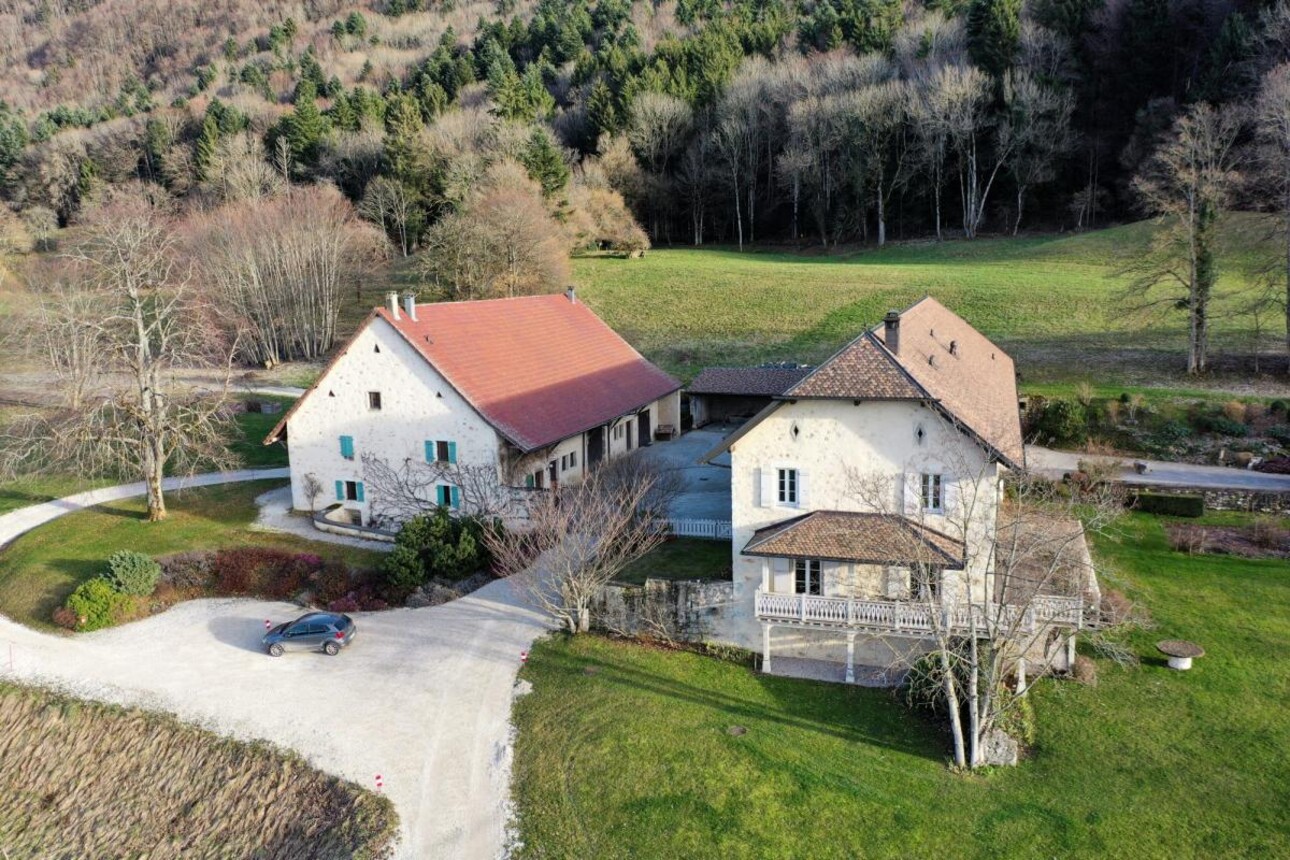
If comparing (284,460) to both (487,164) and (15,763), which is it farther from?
(487,164)

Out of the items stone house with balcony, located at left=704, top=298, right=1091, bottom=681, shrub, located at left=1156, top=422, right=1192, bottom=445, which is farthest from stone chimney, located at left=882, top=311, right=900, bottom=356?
shrub, located at left=1156, top=422, right=1192, bottom=445

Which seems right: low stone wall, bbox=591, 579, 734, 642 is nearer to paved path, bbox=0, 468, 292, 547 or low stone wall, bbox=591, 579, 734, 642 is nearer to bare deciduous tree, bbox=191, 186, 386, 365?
paved path, bbox=0, 468, 292, 547

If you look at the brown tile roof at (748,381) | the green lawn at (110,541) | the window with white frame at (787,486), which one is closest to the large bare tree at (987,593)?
the window with white frame at (787,486)

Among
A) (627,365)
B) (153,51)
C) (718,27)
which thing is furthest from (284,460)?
(153,51)

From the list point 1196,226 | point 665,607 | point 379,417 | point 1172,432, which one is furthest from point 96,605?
point 1196,226

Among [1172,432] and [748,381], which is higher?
[748,381]

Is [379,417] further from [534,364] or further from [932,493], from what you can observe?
Answer: [932,493]
